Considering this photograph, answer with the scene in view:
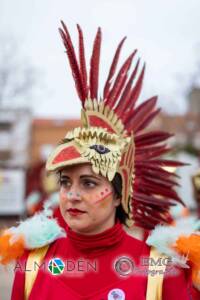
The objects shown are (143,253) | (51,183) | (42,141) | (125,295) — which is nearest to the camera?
(125,295)

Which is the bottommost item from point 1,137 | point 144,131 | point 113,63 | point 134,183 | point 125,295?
point 125,295

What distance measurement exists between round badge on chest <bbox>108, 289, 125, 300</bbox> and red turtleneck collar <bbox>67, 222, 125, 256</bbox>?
203mm

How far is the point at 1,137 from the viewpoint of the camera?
1618 inches

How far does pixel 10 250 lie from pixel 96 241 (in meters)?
0.48

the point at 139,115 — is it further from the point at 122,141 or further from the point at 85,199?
the point at 85,199

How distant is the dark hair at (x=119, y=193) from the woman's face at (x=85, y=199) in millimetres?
53

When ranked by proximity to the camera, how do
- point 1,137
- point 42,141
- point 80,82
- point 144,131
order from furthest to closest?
point 42,141
point 1,137
point 144,131
point 80,82

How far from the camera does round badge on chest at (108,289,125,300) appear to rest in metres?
2.60

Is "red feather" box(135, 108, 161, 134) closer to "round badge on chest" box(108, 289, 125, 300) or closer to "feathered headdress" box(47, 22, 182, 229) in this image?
"feathered headdress" box(47, 22, 182, 229)

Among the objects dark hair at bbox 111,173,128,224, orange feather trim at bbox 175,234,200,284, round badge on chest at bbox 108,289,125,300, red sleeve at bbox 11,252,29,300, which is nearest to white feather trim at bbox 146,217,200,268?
orange feather trim at bbox 175,234,200,284

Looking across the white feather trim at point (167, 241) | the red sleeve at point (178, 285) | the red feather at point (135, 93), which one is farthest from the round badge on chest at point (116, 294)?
the red feather at point (135, 93)

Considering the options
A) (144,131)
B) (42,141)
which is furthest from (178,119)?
(144,131)

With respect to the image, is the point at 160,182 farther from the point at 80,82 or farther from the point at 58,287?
the point at 58,287

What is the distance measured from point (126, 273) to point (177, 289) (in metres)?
0.24
